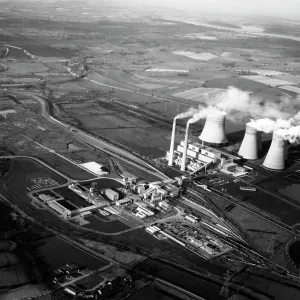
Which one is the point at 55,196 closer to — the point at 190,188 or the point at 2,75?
the point at 190,188

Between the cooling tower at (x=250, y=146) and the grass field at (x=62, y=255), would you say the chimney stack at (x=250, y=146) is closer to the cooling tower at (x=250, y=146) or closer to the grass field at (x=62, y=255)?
the cooling tower at (x=250, y=146)

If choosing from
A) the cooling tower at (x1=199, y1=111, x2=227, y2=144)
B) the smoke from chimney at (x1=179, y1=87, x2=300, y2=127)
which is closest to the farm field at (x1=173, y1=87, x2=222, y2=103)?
the smoke from chimney at (x1=179, y1=87, x2=300, y2=127)

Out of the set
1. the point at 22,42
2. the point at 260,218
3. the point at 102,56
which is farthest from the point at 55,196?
the point at 22,42

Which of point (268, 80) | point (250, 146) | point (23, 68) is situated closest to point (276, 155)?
point (250, 146)

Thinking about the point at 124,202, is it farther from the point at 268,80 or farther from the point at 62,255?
the point at 268,80

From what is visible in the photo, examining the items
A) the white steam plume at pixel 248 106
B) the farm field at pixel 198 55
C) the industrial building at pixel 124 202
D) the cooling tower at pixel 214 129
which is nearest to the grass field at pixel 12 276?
the industrial building at pixel 124 202
